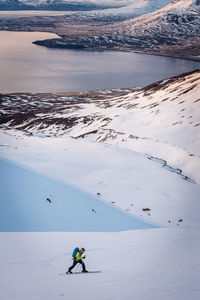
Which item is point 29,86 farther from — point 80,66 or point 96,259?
point 96,259

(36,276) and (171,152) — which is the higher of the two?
(171,152)

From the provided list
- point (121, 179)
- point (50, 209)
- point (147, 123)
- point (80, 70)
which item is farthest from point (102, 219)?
point (80, 70)

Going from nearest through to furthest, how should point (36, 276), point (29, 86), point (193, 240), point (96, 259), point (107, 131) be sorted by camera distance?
point (36, 276) → point (96, 259) → point (193, 240) → point (107, 131) → point (29, 86)

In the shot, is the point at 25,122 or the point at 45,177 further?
the point at 25,122

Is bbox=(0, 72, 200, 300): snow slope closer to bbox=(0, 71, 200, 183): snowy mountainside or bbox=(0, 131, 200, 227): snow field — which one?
bbox=(0, 131, 200, 227): snow field

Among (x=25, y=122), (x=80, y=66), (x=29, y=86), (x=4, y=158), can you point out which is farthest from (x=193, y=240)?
(x=80, y=66)

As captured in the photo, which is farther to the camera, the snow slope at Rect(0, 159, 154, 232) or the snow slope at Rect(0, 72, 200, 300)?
the snow slope at Rect(0, 159, 154, 232)

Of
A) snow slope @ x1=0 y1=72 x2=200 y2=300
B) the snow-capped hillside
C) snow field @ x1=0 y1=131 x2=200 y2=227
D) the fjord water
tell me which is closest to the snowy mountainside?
the snow-capped hillside
